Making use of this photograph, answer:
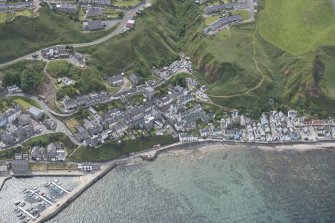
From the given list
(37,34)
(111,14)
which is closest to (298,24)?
(111,14)

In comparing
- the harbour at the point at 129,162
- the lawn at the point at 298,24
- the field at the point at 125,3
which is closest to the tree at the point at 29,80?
the harbour at the point at 129,162

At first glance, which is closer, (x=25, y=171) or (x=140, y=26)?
(x=25, y=171)

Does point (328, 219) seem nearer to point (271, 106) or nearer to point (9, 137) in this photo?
point (271, 106)

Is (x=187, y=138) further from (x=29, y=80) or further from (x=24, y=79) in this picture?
(x=24, y=79)

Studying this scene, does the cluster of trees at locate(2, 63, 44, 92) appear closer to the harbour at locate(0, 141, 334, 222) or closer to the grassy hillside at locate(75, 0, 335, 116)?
the grassy hillside at locate(75, 0, 335, 116)

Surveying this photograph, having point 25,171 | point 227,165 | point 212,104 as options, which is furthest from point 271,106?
point 25,171

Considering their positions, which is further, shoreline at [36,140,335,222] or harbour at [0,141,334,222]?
shoreline at [36,140,335,222]

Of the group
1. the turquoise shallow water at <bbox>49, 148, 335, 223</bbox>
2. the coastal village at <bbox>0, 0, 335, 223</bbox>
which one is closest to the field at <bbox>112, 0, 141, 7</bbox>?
the coastal village at <bbox>0, 0, 335, 223</bbox>
